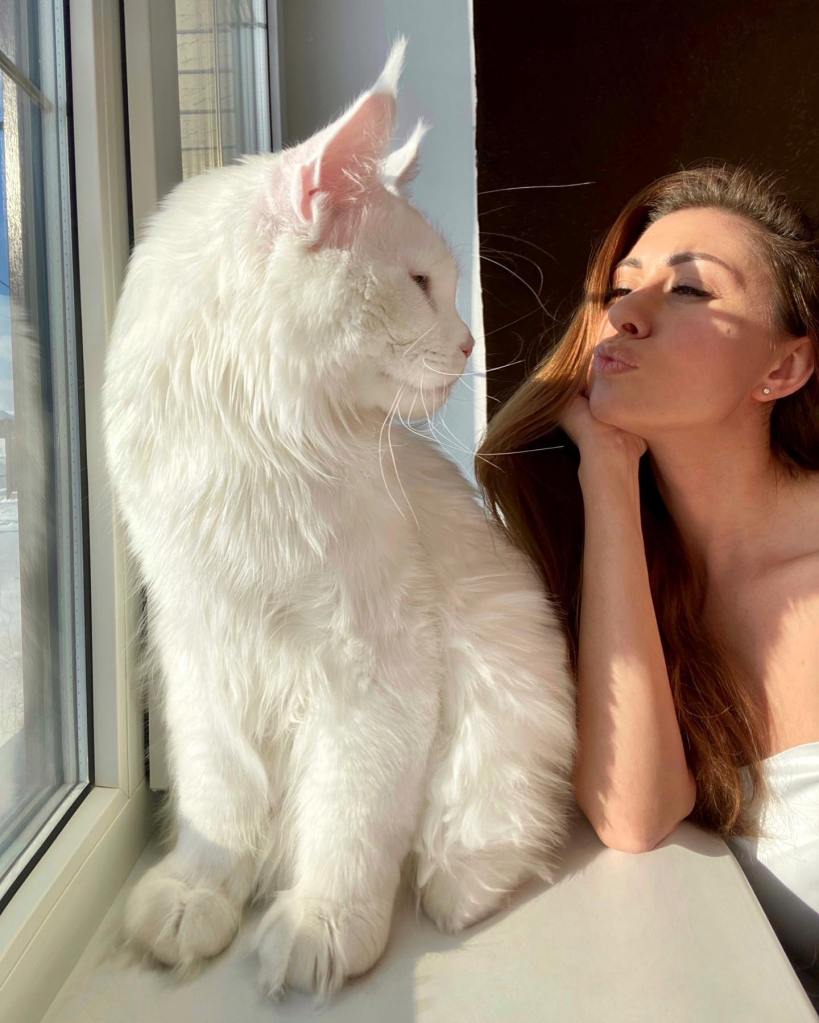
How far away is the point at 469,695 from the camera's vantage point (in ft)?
1.99

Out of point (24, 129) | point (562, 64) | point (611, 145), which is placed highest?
point (562, 64)

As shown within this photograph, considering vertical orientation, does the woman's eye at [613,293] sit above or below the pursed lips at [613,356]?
above

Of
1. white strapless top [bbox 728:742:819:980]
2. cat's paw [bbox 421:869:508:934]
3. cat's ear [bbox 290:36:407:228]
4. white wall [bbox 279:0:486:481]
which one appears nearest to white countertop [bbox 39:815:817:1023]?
cat's paw [bbox 421:869:508:934]

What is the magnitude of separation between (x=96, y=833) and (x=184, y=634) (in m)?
0.21

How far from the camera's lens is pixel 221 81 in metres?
0.95

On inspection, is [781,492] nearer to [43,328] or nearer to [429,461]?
[429,461]

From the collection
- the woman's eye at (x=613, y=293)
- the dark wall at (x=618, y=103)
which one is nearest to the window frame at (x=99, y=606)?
the woman's eye at (x=613, y=293)

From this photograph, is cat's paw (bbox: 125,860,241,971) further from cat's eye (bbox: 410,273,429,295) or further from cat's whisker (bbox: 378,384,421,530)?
cat's eye (bbox: 410,273,429,295)

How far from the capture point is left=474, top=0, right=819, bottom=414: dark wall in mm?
1214

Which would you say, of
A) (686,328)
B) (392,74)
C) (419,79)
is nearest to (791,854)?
(686,328)

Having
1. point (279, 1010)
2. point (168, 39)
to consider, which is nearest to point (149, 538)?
point (279, 1010)

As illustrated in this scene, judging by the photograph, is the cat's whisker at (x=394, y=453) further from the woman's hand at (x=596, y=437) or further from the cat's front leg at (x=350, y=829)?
the woman's hand at (x=596, y=437)

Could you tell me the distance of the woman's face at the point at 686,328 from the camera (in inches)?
30.4

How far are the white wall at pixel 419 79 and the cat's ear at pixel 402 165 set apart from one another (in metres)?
0.61
